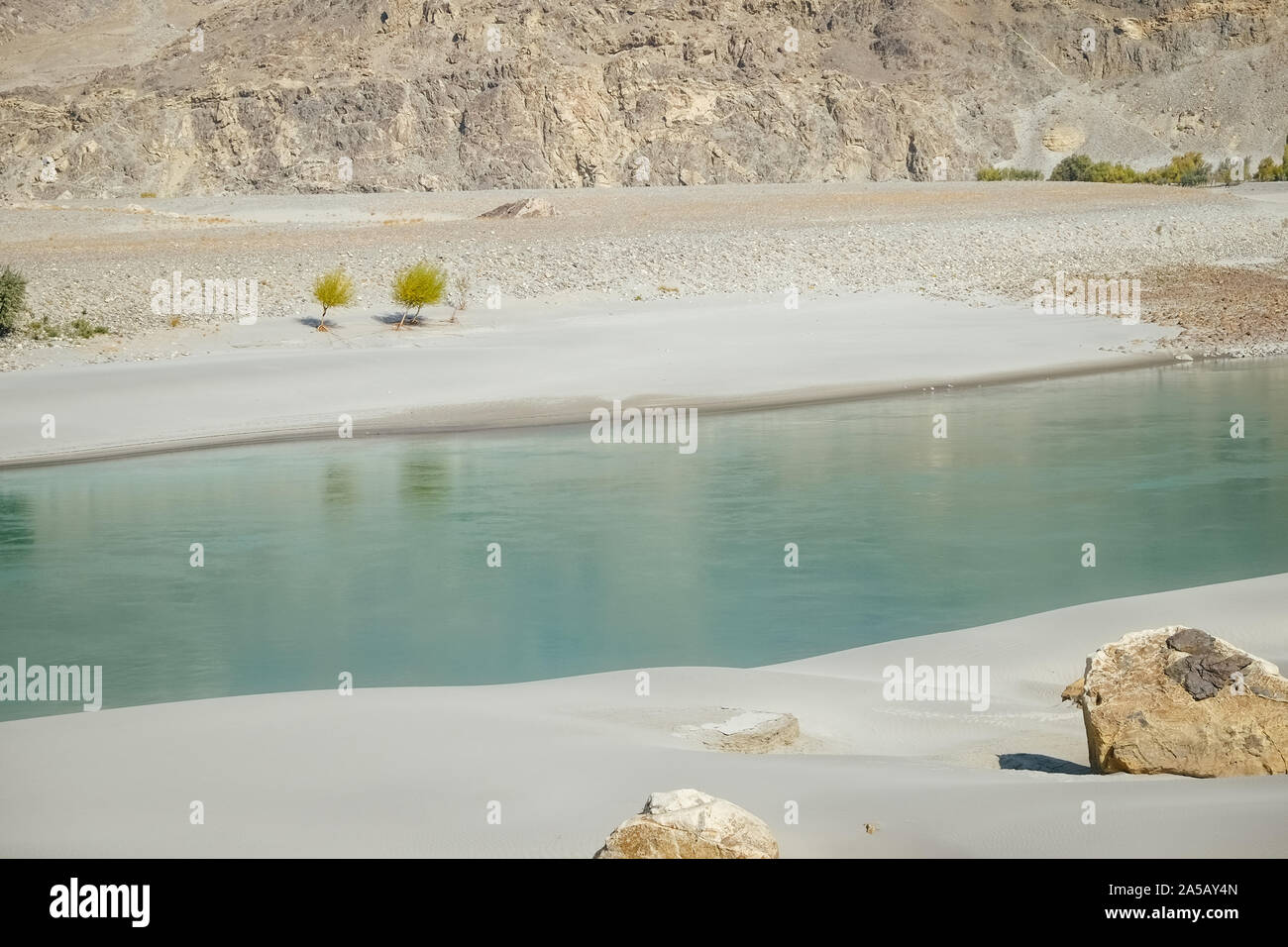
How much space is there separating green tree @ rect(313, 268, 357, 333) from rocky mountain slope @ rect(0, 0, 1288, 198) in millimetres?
37415

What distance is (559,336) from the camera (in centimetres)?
1864

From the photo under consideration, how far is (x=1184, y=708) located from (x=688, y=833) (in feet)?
Result: 6.34

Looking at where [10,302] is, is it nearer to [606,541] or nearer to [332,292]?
[332,292]

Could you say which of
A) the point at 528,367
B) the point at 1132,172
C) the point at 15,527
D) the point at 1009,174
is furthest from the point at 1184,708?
the point at 1009,174

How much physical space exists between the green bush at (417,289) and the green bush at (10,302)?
4.90 metres

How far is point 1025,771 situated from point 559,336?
560 inches

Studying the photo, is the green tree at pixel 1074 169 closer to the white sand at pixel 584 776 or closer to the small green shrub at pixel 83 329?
the small green shrub at pixel 83 329

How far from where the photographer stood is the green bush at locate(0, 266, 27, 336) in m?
18.1

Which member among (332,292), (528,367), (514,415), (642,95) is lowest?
(514,415)

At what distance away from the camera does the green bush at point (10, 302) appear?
59.4 ft

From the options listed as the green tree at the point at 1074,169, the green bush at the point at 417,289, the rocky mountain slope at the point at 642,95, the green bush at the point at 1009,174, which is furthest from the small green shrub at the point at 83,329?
the green tree at the point at 1074,169

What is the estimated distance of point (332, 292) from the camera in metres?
19.4

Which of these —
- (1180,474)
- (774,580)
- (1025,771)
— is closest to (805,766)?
(1025,771)
